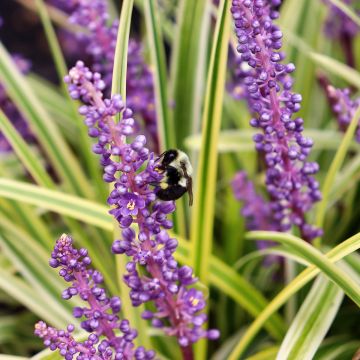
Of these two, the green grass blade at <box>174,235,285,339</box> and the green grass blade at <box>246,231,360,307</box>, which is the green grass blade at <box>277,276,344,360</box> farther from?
the green grass blade at <box>174,235,285,339</box>

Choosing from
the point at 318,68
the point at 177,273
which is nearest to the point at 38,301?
the point at 177,273

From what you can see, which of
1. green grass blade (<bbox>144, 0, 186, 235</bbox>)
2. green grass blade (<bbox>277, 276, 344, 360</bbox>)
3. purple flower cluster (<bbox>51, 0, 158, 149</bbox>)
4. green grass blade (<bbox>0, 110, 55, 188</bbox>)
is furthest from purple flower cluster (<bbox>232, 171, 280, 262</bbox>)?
green grass blade (<bbox>0, 110, 55, 188</bbox>)

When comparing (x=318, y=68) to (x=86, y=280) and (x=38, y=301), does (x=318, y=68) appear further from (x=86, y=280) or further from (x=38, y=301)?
(x=86, y=280)

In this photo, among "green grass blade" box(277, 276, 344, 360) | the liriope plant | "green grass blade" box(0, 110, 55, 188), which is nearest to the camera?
the liriope plant

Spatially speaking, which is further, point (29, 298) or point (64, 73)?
point (64, 73)

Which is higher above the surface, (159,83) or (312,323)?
(159,83)

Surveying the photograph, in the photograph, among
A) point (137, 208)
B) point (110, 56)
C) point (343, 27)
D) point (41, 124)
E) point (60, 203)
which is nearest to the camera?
point (137, 208)

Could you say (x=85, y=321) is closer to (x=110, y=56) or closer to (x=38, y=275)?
(x=38, y=275)

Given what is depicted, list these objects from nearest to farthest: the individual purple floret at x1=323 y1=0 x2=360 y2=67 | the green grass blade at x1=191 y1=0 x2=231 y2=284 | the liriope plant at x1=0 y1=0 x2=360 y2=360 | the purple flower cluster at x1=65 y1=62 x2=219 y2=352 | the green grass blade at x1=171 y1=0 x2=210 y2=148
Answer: the purple flower cluster at x1=65 y1=62 x2=219 y2=352 < the liriope plant at x1=0 y1=0 x2=360 y2=360 < the green grass blade at x1=191 y1=0 x2=231 y2=284 < the green grass blade at x1=171 y1=0 x2=210 y2=148 < the individual purple floret at x1=323 y1=0 x2=360 y2=67

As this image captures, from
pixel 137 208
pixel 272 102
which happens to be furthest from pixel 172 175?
pixel 272 102
